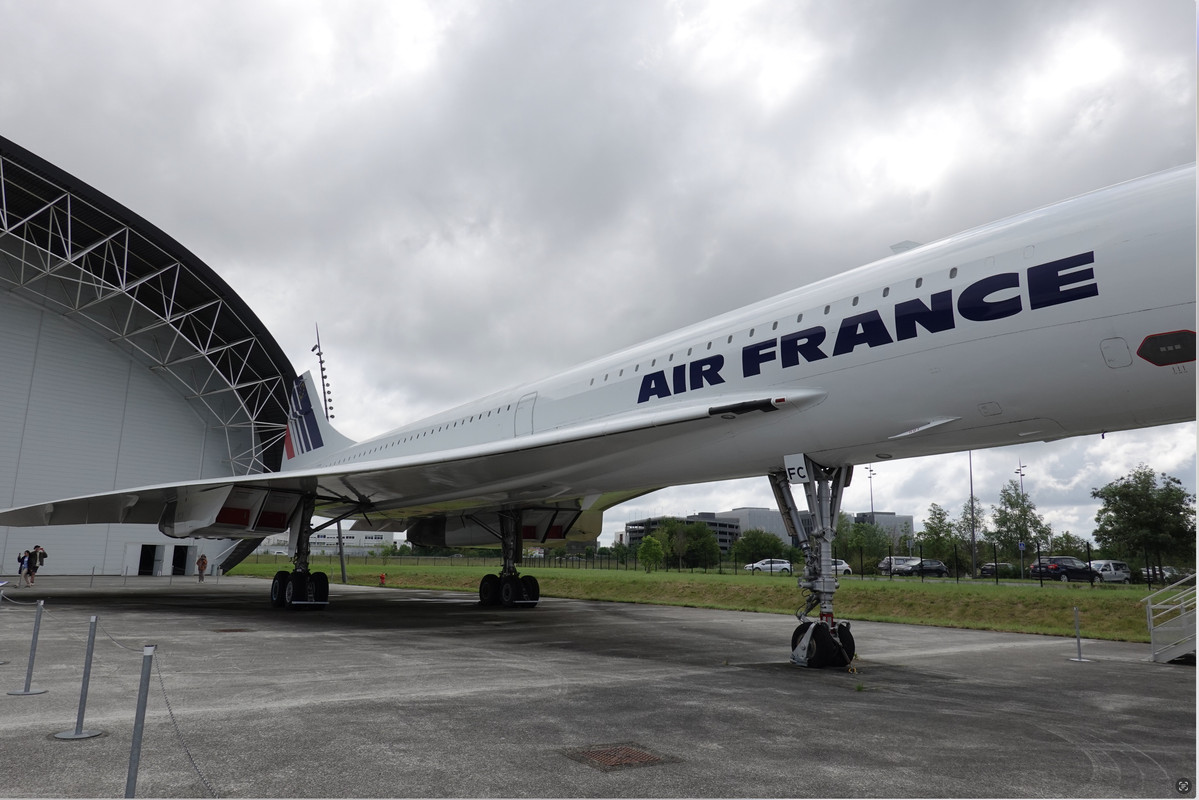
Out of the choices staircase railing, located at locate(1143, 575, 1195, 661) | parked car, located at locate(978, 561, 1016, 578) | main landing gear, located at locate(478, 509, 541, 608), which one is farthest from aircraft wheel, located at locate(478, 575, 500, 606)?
parked car, located at locate(978, 561, 1016, 578)

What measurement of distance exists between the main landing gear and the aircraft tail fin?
585cm

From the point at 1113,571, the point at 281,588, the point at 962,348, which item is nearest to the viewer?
the point at 962,348

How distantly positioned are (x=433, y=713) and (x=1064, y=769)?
363cm

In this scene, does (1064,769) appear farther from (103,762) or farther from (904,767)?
(103,762)

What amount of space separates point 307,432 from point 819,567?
16762mm

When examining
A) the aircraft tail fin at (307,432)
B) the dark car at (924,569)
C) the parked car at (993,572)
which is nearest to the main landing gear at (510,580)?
the aircraft tail fin at (307,432)

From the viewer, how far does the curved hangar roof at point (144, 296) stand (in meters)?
23.6

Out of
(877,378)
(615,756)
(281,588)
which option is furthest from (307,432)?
(615,756)

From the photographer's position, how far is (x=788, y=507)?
27.0ft

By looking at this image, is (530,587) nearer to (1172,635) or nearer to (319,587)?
(319,587)

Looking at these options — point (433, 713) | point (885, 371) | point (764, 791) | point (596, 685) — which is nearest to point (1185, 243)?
point (885, 371)

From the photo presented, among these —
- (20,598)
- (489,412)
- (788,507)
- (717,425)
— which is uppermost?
(489,412)

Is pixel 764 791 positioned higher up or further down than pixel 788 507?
further down

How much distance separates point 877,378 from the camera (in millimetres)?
6656
